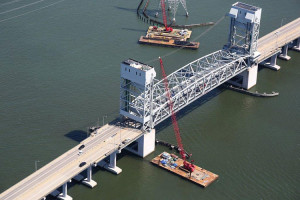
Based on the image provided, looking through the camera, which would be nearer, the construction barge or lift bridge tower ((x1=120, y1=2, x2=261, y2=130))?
the construction barge

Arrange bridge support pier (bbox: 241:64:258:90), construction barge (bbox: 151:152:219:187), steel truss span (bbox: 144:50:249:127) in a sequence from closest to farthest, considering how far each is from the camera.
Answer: construction barge (bbox: 151:152:219:187), steel truss span (bbox: 144:50:249:127), bridge support pier (bbox: 241:64:258:90)

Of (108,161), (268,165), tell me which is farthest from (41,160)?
(268,165)

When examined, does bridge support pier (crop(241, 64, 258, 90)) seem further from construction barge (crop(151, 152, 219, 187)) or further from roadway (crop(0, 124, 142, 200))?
roadway (crop(0, 124, 142, 200))

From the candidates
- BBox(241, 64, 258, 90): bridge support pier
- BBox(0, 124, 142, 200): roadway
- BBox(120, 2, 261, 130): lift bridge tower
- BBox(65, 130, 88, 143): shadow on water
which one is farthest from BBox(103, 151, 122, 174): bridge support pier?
BBox(241, 64, 258, 90): bridge support pier

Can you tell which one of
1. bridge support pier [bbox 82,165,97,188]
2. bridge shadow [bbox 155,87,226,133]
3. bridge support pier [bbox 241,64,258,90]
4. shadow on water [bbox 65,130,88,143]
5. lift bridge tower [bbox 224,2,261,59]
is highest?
lift bridge tower [bbox 224,2,261,59]

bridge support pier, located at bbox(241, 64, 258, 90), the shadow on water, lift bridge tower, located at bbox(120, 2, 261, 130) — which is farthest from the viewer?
bridge support pier, located at bbox(241, 64, 258, 90)

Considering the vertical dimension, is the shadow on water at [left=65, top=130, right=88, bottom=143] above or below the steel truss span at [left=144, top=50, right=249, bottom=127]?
below
